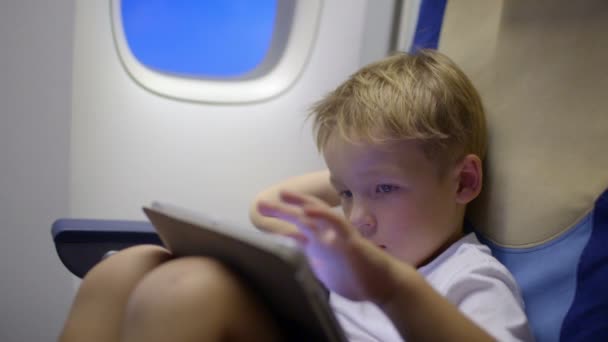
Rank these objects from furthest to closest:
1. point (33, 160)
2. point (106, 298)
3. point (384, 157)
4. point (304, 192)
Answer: point (33, 160) < point (304, 192) < point (384, 157) < point (106, 298)

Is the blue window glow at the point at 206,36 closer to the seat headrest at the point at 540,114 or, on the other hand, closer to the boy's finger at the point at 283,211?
the seat headrest at the point at 540,114

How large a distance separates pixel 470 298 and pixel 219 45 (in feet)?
3.39

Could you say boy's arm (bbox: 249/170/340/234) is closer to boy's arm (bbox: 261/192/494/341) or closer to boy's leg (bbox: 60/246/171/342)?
boy's leg (bbox: 60/246/171/342)

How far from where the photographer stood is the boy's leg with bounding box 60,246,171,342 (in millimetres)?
726

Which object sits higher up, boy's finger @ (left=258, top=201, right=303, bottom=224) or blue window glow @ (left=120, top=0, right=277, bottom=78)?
blue window glow @ (left=120, top=0, right=277, bottom=78)

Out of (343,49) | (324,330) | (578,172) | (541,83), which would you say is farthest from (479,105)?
(343,49)

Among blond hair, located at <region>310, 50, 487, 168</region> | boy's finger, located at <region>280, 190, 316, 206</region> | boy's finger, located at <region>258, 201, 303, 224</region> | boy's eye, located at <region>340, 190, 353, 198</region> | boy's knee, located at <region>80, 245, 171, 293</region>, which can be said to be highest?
blond hair, located at <region>310, 50, 487, 168</region>

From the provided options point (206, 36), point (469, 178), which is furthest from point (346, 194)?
point (206, 36)

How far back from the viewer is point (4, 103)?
1.35 m

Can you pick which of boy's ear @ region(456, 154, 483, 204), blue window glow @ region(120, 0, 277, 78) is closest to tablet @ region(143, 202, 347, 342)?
boy's ear @ region(456, 154, 483, 204)

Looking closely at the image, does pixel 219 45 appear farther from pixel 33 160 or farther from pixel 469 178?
pixel 469 178

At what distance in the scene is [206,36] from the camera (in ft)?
5.14

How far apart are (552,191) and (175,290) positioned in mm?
525

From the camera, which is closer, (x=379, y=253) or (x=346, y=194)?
(x=379, y=253)
